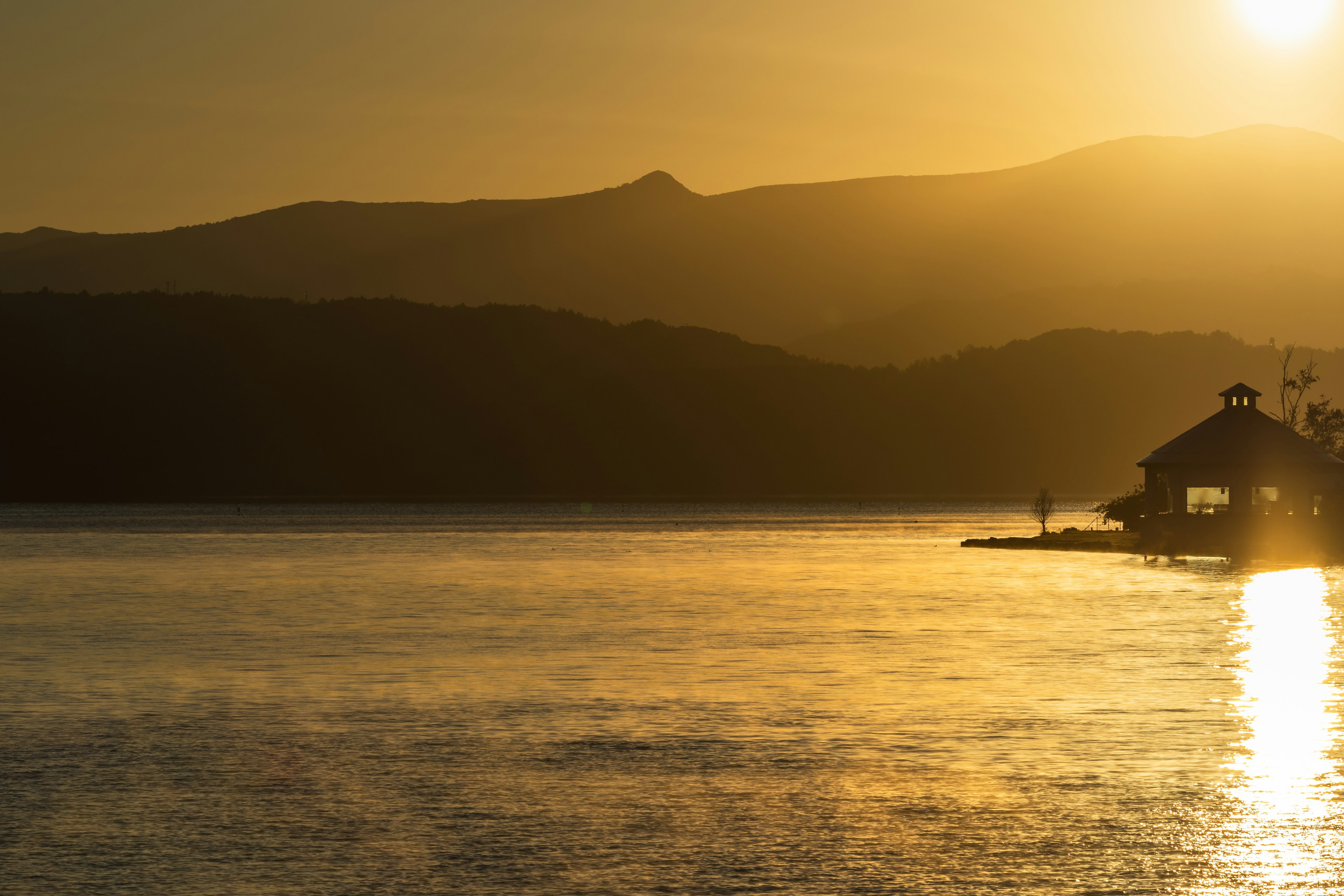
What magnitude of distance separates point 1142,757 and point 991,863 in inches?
220

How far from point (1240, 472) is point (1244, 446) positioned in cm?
128

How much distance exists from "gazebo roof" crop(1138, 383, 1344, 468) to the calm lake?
26.5m

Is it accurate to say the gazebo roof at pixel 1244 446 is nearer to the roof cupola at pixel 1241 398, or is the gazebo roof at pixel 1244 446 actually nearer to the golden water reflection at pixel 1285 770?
the roof cupola at pixel 1241 398

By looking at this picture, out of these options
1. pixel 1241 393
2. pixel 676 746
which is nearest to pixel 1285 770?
pixel 676 746

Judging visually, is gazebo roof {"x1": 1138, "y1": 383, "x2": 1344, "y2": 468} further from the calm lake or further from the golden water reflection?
the golden water reflection

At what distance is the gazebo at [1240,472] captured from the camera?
6969 centimetres

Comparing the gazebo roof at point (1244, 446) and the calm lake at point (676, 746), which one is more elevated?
the gazebo roof at point (1244, 446)

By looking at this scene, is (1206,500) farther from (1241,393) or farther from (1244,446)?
(1241,393)

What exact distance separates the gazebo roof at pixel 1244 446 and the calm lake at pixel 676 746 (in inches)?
1043

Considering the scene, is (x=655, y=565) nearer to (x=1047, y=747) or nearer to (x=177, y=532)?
(x=1047, y=747)

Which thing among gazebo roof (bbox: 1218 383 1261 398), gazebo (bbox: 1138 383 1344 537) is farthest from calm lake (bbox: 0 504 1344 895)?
gazebo roof (bbox: 1218 383 1261 398)

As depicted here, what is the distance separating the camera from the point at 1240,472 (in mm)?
70688

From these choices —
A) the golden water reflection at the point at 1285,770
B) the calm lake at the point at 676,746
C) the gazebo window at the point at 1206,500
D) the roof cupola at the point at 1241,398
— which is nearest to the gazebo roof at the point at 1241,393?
the roof cupola at the point at 1241,398

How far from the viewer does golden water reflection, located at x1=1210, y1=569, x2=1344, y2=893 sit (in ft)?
38.9
